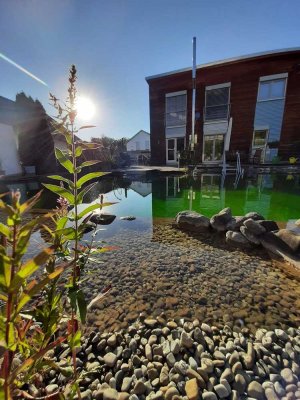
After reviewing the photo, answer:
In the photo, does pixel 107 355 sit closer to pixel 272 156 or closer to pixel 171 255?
pixel 171 255

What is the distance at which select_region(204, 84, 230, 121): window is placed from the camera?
541 inches

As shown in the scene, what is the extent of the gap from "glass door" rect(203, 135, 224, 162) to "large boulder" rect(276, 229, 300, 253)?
12.4 meters

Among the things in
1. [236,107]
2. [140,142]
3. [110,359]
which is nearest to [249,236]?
[110,359]

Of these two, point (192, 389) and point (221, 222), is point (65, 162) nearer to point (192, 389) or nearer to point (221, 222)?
point (192, 389)

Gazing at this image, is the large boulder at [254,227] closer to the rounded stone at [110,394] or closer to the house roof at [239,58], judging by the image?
the rounded stone at [110,394]

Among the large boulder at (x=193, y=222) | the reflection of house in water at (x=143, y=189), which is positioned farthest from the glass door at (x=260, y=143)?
the large boulder at (x=193, y=222)

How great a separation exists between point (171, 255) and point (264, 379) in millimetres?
1803

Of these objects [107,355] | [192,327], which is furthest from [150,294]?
[107,355]

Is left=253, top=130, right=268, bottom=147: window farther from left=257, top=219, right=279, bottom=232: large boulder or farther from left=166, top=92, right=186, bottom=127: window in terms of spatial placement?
left=257, top=219, right=279, bottom=232: large boulder

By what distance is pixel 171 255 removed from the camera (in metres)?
3.01

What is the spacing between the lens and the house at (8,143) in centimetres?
1209

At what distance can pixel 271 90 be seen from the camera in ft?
41.7

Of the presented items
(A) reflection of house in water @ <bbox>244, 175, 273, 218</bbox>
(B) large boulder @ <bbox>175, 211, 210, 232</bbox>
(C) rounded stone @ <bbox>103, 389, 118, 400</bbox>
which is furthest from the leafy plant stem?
(A) reflection of house in water @ <bbox>244, 175, 273, 218</bbox>

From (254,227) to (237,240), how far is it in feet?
1.16
